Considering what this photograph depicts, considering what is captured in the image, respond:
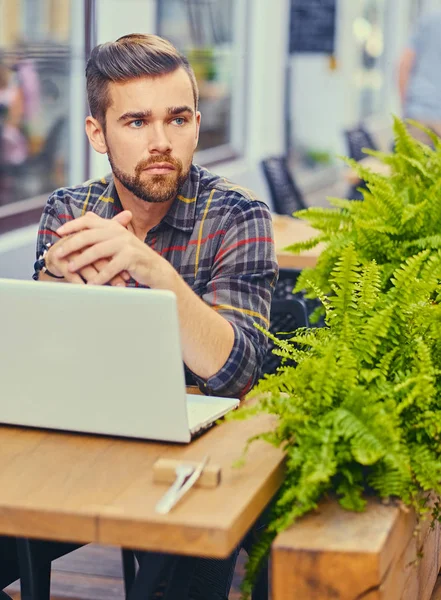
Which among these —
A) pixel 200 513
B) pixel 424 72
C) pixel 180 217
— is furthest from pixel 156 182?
pixel 424 72

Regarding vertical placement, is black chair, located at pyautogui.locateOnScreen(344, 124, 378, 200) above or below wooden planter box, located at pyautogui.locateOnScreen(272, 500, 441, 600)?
below

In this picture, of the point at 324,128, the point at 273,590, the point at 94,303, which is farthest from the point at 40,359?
the point at 324,128

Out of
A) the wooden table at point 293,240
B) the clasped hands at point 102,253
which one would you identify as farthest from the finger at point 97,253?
the wooden table at point 293,240

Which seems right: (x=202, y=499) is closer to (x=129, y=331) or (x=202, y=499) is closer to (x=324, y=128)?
(x=129, y=331)

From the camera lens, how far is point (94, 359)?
1580 millimetres

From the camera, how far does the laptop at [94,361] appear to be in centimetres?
152

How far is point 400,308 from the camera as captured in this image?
1.81 meters

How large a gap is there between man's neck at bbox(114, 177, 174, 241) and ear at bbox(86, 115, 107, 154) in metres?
0.08

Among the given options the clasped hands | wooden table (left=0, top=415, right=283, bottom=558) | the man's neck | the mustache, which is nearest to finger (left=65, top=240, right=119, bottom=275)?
the clasped hands

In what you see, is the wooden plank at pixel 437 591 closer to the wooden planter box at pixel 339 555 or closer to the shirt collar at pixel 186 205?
the wooden planter box at pixel 339 555

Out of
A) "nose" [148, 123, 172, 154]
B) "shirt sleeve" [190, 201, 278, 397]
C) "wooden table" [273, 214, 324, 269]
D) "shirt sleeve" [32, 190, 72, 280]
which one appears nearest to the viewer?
"shirt sleeve" [190, 201, 278, 397]

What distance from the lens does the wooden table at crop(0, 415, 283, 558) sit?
1.33 metres

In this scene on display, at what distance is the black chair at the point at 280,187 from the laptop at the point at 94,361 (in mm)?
3392

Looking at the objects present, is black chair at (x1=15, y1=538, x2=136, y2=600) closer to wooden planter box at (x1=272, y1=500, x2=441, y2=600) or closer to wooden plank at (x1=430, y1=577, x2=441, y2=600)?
wooden planter box at (x1=272, y1=500, x2=441, y2=600)
